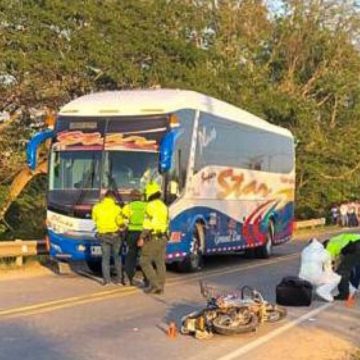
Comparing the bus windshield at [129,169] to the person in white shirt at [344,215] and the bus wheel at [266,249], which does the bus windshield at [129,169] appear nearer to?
the bus wheel at [266,249]

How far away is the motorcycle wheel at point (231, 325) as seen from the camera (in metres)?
10.3

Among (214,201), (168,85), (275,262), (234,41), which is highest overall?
(234,41)

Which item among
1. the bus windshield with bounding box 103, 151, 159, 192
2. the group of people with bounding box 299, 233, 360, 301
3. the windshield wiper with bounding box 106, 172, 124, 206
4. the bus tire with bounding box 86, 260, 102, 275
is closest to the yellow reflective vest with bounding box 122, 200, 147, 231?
the windshield wiper with bounding box 106, 172, 124, 206

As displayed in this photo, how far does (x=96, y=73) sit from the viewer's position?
3161 cm

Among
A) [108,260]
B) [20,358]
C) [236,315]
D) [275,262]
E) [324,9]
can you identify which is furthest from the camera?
[324,9]

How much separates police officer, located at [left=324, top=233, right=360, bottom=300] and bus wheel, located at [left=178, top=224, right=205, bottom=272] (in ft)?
17.6

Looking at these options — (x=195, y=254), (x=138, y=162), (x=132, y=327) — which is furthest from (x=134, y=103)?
(x=132, y=327)

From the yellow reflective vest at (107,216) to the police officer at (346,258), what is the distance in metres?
4.16

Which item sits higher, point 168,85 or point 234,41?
point 234,41

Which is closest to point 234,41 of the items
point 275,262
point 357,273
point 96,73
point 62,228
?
point 96,73

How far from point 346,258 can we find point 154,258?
3177mm

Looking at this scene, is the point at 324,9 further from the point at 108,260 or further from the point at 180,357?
the point at 180,357

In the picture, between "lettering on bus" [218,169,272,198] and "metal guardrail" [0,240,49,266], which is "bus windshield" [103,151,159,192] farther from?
"lettering on bus" [218,169,272,198]

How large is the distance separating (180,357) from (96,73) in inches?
924
